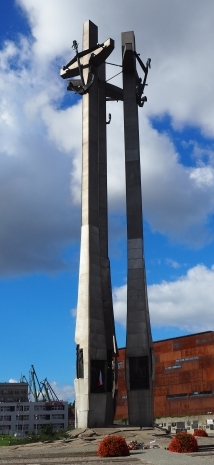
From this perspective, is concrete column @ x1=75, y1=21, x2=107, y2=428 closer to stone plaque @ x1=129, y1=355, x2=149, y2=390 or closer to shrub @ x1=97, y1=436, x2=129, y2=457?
stone plaque @ x1=129, y1=355, x2=149, y2=390

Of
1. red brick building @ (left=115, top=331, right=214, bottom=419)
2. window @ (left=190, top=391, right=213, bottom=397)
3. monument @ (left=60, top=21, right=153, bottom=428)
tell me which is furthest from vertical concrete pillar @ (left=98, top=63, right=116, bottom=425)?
window @ (left=190, top=391, right=213, bottom=397)

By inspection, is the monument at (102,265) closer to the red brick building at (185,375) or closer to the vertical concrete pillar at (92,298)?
the vertical concrete pillar at (92,298)

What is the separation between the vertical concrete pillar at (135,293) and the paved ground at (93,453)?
3247mm

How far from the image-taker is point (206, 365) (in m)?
56.2

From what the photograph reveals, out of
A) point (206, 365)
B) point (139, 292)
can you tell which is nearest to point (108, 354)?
point (139, 292)

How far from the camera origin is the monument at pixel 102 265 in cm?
2981

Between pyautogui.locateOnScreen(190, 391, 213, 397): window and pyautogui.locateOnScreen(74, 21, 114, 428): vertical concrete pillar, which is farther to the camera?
pyautogui.locateOnScreen(190, 391, 213, 397): window

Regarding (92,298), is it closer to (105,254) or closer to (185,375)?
(105,254)

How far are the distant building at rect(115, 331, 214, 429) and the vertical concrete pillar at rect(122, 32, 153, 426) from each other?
80.6 feet

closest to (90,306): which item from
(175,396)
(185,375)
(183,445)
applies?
(183,445)

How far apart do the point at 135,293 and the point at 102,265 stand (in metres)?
3.71

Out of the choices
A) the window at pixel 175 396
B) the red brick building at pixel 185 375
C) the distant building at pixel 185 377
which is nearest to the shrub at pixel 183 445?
the distant building at pixel 185 377

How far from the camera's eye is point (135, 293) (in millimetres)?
32500

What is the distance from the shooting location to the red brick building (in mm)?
55938
